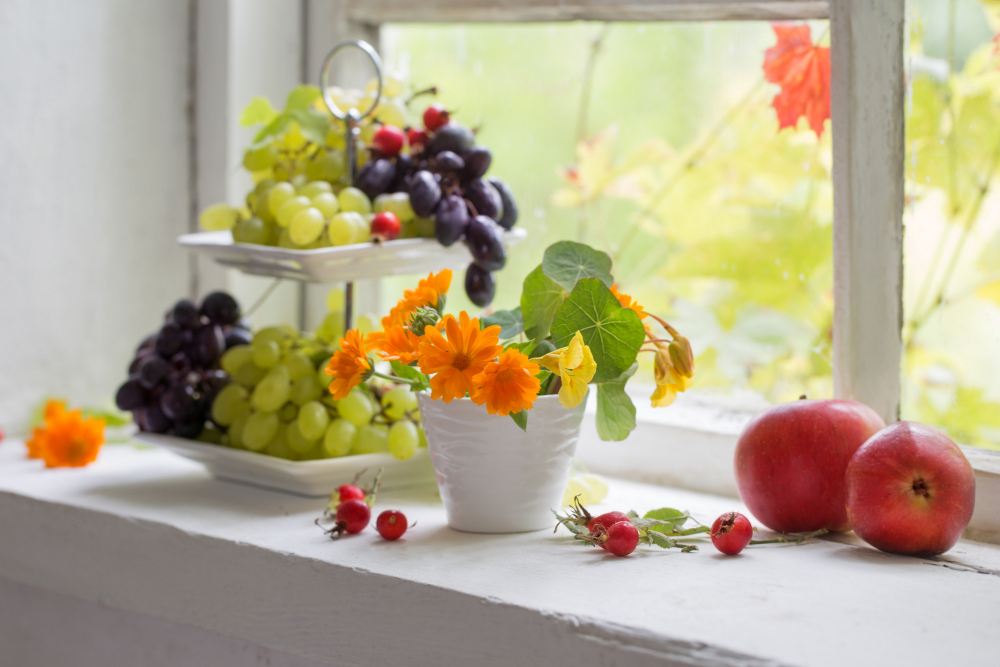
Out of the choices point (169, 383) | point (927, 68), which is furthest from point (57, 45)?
point (927, 68)

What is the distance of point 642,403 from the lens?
1.09m

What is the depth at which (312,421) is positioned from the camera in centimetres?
92

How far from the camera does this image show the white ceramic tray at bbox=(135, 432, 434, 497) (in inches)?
35.6

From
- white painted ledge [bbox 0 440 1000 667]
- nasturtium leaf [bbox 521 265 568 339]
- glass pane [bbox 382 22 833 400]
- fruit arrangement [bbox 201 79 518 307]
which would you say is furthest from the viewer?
glass pane [bbox 382 22 833 400]

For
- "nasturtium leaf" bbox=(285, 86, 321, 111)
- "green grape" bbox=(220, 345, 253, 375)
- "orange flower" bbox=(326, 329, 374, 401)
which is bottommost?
"green grape" bbox=(220, 345, 253, 375)

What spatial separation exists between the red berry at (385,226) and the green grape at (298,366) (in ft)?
0.54

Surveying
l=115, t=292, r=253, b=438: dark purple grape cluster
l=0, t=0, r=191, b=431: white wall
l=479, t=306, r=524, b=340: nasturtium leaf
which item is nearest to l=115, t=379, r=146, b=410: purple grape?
l=115, t=292, r=253, b=438: dark purple grape cluster

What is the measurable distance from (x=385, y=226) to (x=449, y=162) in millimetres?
100

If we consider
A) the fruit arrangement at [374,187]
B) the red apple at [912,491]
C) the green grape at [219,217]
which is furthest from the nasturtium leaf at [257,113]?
the red apple at [912,491]

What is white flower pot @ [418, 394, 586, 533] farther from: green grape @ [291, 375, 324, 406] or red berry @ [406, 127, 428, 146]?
red berry @ [406, 127, 428, 146]

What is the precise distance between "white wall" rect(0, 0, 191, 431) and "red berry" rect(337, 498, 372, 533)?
0.58 m

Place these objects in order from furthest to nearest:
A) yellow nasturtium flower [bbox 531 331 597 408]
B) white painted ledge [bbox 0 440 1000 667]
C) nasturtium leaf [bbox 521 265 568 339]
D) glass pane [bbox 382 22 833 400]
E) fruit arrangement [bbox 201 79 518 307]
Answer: glass pane [bbox 382 22 833 400], fruit arrangement [bbox 201 79 518 307], nasturtium leaf [bbox 521 265 568 339], yellow nasturtium flower [bbox 531 331 597 408], white painted ledge [bbox 0 440 1000 667]

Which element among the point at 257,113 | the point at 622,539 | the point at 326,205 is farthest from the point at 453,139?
the point at 622,539

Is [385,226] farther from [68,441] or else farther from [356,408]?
[68,441]
